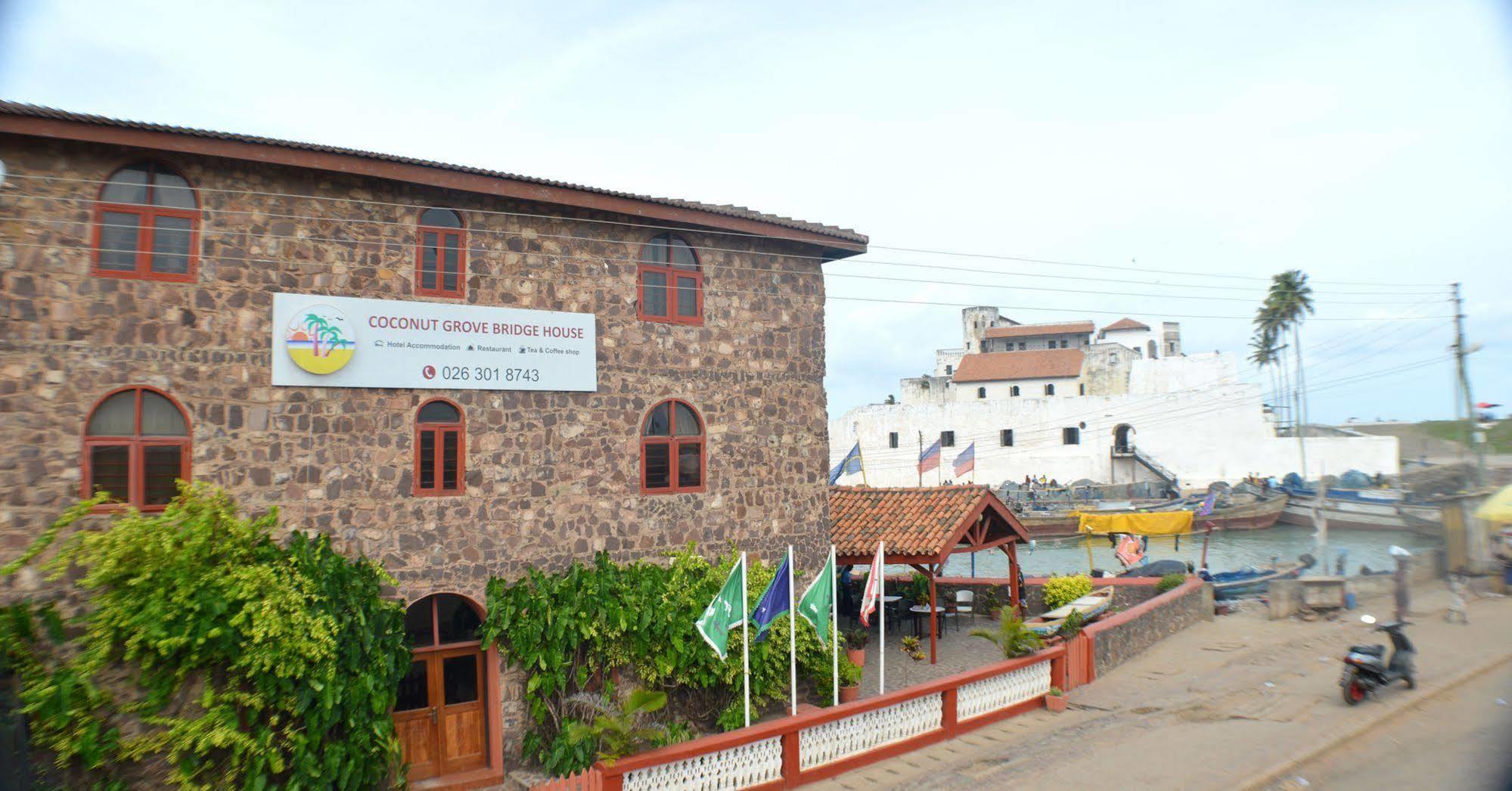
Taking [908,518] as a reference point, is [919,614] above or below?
below

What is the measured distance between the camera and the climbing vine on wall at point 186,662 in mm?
9375

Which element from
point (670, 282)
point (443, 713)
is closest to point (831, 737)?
point (443, 713)

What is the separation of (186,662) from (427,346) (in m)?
4.60

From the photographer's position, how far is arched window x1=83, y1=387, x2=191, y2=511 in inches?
405

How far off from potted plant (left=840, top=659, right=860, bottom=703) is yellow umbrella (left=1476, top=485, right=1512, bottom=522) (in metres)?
16.4

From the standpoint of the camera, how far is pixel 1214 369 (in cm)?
6366

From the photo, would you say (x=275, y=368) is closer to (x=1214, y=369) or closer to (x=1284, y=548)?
(x=1284, y=548)

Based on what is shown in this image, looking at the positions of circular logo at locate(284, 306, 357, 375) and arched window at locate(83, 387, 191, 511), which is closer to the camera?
arched window at locate(83, 387, 191, 511)

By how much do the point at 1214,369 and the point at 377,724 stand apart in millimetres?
64632

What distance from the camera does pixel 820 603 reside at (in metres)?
12.7

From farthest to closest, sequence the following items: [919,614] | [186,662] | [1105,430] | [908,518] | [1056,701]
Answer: [1105,430] < [919,614] < [908,518] < [1056,701] < [186,662]

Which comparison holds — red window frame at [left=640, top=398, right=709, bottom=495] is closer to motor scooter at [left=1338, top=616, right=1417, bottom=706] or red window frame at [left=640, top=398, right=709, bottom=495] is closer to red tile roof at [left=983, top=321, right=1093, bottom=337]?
motor scooter at [left=1338, top=616, right=1417, bottom=706]

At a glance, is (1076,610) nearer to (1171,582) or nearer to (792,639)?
(1171,582)

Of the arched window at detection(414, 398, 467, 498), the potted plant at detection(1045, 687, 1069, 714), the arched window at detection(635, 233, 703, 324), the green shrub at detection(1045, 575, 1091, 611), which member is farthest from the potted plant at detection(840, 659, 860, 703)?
the green shrub at detection(1045, 575, 1091, 611)
